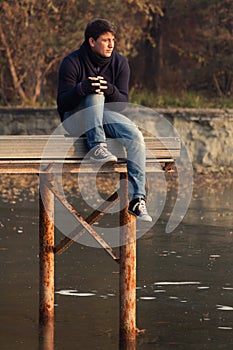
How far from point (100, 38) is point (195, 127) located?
17.7 meters

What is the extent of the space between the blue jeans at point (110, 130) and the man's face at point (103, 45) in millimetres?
368

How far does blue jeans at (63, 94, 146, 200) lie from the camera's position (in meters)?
9.55

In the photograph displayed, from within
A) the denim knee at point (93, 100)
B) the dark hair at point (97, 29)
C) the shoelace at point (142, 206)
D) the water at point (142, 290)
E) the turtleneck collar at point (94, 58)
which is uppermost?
the dark hair at point (97, 29)

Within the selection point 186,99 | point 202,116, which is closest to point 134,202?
point 202,116

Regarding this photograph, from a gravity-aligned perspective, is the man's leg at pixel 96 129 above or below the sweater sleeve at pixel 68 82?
below

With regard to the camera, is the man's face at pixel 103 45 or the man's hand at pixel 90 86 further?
the man's face at pixel 103 45

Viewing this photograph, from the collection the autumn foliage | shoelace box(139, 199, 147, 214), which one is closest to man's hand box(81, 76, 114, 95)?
shoelace box(139, 199, 147, 214)

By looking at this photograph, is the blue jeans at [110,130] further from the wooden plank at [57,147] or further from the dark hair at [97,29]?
the dark hair at [97,29]

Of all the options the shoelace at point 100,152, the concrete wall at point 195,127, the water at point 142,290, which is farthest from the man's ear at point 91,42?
the concrete wall at point 195,127

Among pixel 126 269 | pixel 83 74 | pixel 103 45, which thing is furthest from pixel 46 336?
pixel 103 45

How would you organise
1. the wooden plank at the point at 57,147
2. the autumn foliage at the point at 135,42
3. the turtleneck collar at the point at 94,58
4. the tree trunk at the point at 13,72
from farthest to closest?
the tree trunk at the point at 13,72 < the autumn foliage at the point at 135,42 < the turtleneck collar at the point at 94,58 < the wooden plank at the point at 57,147

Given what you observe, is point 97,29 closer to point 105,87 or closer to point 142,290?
point 105,87

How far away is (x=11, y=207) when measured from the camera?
1875 centimetres

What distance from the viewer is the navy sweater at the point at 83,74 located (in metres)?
9.84
